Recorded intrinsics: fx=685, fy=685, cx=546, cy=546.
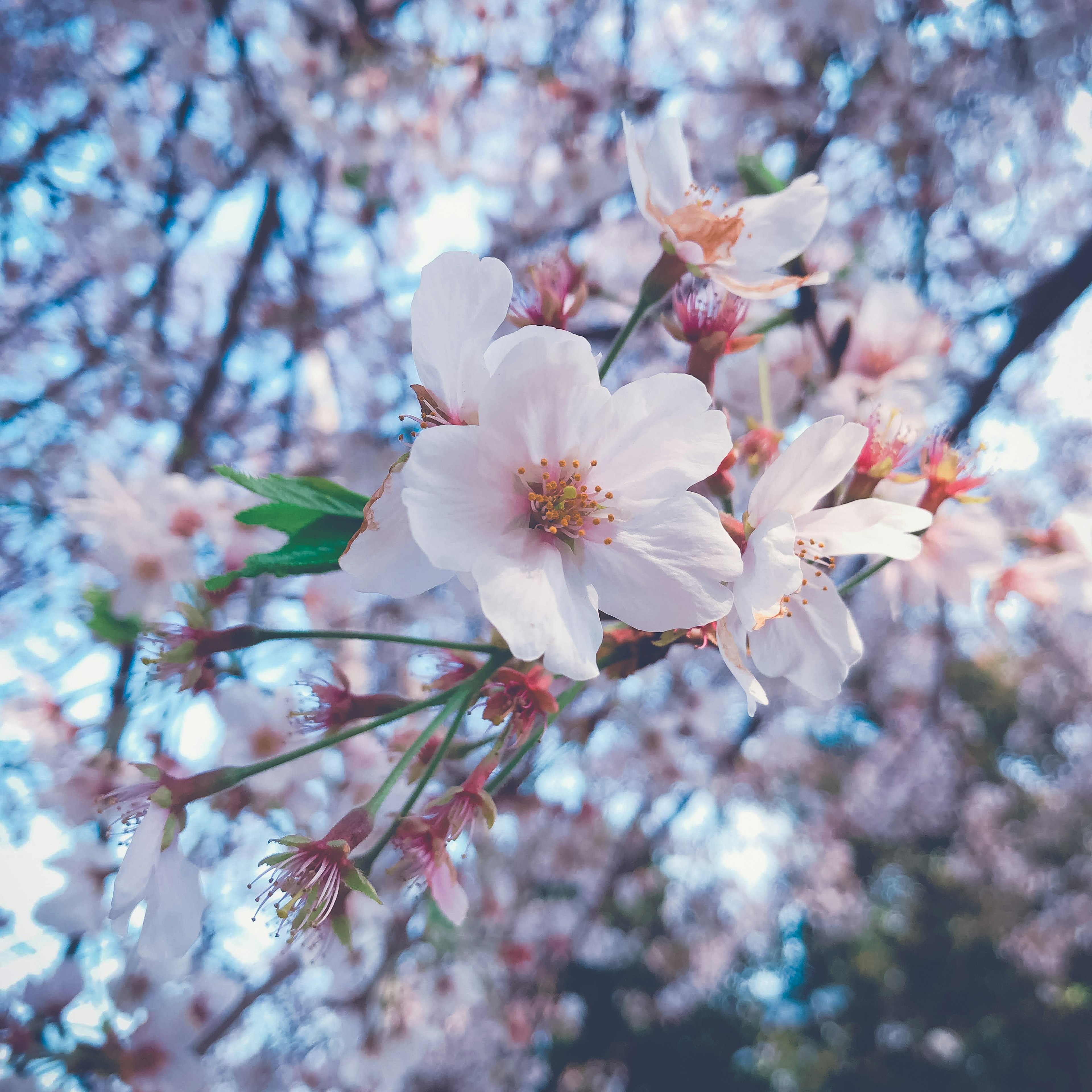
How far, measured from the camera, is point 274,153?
128 inches

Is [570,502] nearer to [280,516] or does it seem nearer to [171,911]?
[280,516]

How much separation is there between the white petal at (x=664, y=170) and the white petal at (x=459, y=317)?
1.20 ft

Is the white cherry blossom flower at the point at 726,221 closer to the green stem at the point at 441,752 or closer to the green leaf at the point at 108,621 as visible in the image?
the green stem at the point at 441,752

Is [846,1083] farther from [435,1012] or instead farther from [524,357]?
[524,357]

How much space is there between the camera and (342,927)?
706mm

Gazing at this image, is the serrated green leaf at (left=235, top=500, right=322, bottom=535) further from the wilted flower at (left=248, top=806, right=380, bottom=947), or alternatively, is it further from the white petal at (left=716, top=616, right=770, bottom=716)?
Answer: the white petal at (left=716, top=616, right=770, bottom=716)

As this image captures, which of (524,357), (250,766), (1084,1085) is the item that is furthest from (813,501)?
(1084,1085)

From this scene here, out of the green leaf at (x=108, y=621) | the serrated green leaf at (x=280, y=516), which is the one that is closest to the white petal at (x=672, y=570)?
the serrated green leaf at (x=280, y=516)

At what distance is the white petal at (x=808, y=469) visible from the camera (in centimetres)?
67

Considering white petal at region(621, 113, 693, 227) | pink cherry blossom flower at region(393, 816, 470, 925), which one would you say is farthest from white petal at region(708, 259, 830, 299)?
pink cherry blossom flower at region(393, 816, 470, 925)

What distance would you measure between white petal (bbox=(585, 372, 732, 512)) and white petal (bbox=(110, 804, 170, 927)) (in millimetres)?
622

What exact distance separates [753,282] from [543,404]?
46cm

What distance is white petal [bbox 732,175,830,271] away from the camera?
912 millimetres

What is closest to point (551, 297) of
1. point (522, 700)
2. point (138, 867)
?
point (522, 700)
